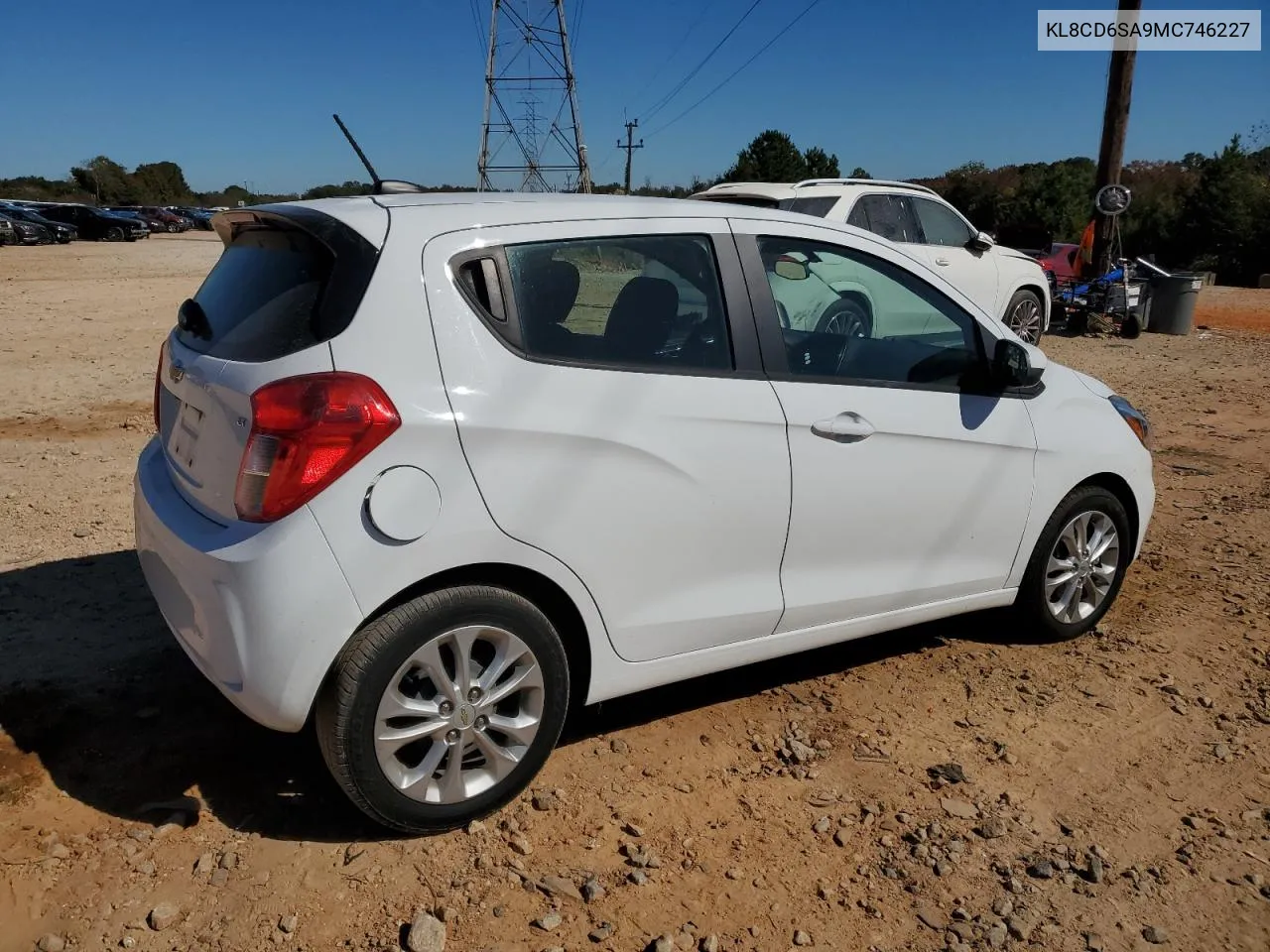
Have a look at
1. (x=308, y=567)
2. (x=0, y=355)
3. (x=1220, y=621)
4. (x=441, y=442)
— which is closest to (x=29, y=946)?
(x=308, y=567)

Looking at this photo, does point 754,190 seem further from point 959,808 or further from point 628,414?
point 959,808

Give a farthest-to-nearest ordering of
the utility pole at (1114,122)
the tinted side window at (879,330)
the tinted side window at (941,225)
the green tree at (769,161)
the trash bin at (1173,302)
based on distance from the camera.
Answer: the green tree at (769,161), the utility pole at (1114,122), the trash bin at (1173,302), the tinted side window at (941,225), the tinted side window at (879,330)

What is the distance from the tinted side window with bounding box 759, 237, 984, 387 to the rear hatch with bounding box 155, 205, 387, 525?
4.72ft

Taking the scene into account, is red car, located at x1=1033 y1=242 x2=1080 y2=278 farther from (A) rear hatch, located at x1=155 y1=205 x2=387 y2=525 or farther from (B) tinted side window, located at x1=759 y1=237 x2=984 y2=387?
(A) rear hatch, located at x1=155 y1=205 x2=387 y2=525

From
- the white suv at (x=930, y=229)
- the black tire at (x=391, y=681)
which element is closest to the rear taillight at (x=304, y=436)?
the black tire at (x=391, y=681)

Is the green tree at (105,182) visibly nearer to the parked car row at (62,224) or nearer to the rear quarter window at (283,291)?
the parked car row at (62,224)

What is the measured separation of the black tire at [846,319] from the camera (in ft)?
12.6

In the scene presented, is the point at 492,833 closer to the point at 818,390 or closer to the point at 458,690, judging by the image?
the point at 458,690

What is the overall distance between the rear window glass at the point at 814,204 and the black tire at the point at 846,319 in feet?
19.2

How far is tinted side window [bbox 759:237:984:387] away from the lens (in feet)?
11.7

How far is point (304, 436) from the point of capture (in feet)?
8.52

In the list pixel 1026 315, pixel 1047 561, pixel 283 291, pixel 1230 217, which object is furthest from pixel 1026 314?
pixel 1230 217

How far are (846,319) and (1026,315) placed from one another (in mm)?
9830

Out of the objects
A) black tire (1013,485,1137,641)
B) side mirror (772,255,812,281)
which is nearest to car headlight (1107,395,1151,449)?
black tire (1013,485,1137,641)
